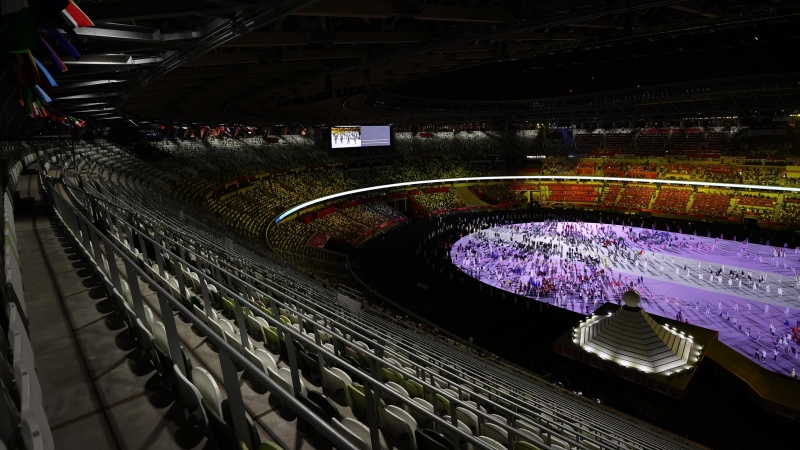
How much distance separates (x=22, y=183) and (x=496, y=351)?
748 inches

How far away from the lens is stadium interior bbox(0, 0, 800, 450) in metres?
3.99

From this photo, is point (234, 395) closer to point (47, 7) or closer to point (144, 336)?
point (144, 336)

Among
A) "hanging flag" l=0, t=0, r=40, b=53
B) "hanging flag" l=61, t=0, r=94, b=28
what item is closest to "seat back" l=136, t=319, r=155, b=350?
"hanging flag" l=0, t=0, r=40, b=53

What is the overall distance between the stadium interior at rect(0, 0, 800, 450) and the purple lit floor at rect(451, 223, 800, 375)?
236mm

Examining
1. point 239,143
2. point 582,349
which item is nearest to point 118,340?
point 582,349

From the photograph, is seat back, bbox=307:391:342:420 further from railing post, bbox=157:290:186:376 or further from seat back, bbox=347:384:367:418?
railing post, bbox=157:290:186:376

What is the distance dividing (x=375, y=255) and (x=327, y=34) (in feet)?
78.9

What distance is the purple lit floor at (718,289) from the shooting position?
20453mm

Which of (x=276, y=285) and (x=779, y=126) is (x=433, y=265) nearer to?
(x=276, y=285)

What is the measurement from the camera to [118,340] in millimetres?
4609

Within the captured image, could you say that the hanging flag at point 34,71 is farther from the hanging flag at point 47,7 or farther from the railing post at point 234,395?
the railing post at point 234,395

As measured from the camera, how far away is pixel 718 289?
2694 cm

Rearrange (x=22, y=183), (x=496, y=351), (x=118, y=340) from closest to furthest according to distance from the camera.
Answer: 1. (x=118, y=340)
2. (x=22, y=183)
3. (x=496, y=351)

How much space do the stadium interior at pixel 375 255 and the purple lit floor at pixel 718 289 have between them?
9.3 inches
